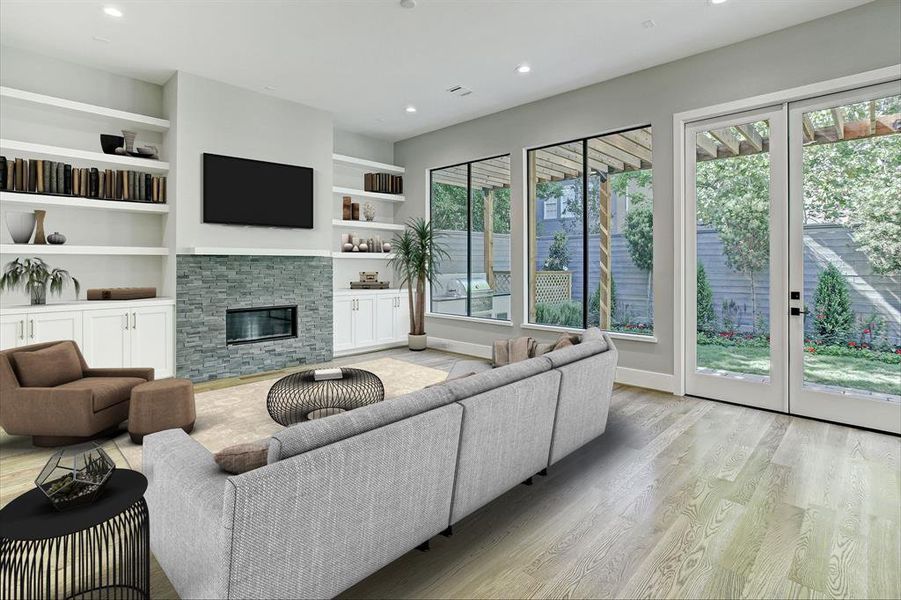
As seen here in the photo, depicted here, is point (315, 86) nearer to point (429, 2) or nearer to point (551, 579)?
point (429, 2)

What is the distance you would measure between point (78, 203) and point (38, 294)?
94 cm

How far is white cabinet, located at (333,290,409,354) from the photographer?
663 centimetres

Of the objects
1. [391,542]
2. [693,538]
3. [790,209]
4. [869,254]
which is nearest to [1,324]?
[391,542]

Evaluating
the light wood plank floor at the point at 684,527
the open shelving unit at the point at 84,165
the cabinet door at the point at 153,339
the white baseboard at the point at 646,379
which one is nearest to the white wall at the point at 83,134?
the open shelving unit at the point at 84,165

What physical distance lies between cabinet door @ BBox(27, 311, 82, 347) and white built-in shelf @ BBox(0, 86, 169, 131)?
78.4 inches

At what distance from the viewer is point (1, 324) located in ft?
13.2

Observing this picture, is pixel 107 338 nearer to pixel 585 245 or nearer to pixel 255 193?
pixel 255 193

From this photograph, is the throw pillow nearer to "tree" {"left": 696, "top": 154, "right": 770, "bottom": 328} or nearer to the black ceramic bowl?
"tree" {"left": 696, "top": 154, "right": 770, "bottom": 328}

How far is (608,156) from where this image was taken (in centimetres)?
532

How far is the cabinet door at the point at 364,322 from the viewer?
6.81 m

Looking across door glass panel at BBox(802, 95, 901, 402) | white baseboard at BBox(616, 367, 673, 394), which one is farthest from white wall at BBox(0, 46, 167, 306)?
door glass panel at BBox(802, 95, 901, 402)

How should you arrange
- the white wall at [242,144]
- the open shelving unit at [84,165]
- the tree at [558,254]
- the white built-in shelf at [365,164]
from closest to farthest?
the open shelving unit at [84,165] < the white wall at [242,144] < the tree at [558,254] < the white built-in shelf at [365,164]

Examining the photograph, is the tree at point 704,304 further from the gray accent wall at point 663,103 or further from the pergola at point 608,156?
the pergola at point 608,156

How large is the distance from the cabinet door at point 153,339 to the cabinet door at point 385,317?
277 cm
